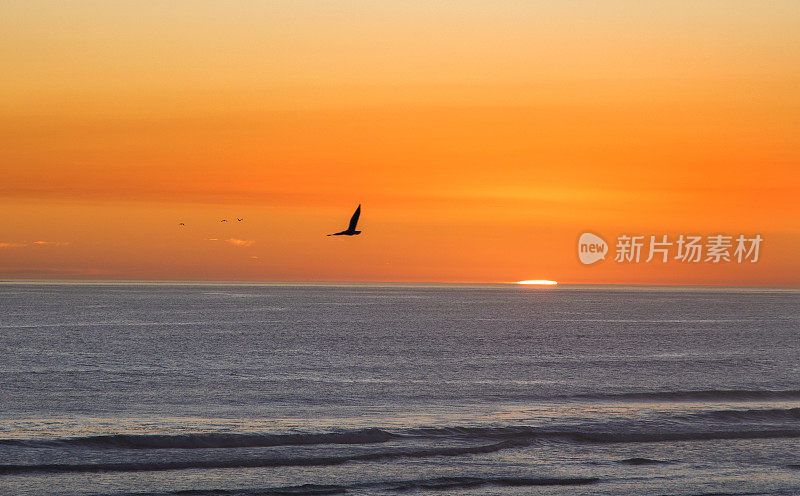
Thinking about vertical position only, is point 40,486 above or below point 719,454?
below

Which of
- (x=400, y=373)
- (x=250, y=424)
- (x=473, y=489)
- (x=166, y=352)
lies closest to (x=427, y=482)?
(x=473, y=489)

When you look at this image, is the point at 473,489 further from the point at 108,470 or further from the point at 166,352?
the point at 166,352

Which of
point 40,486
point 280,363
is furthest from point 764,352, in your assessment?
point 40,486

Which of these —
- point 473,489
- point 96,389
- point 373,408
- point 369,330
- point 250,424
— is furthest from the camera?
point 369,330

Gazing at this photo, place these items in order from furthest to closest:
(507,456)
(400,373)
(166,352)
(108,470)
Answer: (166,352)
(400,373)
(507,456)
(108,470)

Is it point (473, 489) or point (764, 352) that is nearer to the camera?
point (473, 489)

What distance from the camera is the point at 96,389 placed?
37562 millimetres

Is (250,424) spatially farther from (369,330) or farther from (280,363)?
(369,330)

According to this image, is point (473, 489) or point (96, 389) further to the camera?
point (96, 389)

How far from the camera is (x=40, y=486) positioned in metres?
18.4

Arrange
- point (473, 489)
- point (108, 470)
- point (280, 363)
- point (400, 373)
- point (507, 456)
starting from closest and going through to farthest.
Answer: point (473, 489) → point (108, 470) → point (507, 456) → point (400, 373) → point (280, 363)

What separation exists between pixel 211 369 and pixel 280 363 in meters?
5.76

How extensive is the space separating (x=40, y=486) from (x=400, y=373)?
95.2 feet

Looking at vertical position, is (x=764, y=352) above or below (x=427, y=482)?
above
